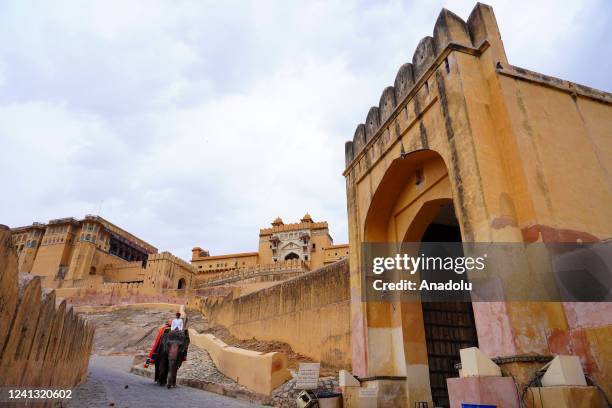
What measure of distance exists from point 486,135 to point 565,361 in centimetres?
283

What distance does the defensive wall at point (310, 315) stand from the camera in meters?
11.0

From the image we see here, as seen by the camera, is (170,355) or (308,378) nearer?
(308,378)

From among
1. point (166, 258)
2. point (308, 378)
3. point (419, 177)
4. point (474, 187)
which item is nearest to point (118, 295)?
point (166, 258)

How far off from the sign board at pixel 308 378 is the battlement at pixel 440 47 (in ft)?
15.6

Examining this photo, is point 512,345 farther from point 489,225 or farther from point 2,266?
point 2,266

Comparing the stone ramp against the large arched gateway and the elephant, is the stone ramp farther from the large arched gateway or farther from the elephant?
the large arched gateway

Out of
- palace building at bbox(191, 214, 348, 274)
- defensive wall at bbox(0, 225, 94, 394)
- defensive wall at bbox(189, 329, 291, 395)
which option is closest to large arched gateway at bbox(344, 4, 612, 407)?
defensive wall at bbox(189, 329, 291, 395)

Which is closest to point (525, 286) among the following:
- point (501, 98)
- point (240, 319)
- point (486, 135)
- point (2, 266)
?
point (486, 135)

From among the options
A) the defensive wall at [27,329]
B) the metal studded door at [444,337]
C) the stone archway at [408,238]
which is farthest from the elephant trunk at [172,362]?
the metal studded door at [444,337]

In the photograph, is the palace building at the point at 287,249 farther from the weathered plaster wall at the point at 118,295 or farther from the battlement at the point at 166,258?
the weathered plaster wall at the point at 118,295

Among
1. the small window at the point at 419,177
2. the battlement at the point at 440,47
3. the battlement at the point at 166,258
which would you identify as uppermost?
the battlement at the point at 166,258

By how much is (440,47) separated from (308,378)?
5964mm

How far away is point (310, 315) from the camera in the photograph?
1241 cm

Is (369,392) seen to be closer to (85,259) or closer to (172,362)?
(172,362)
